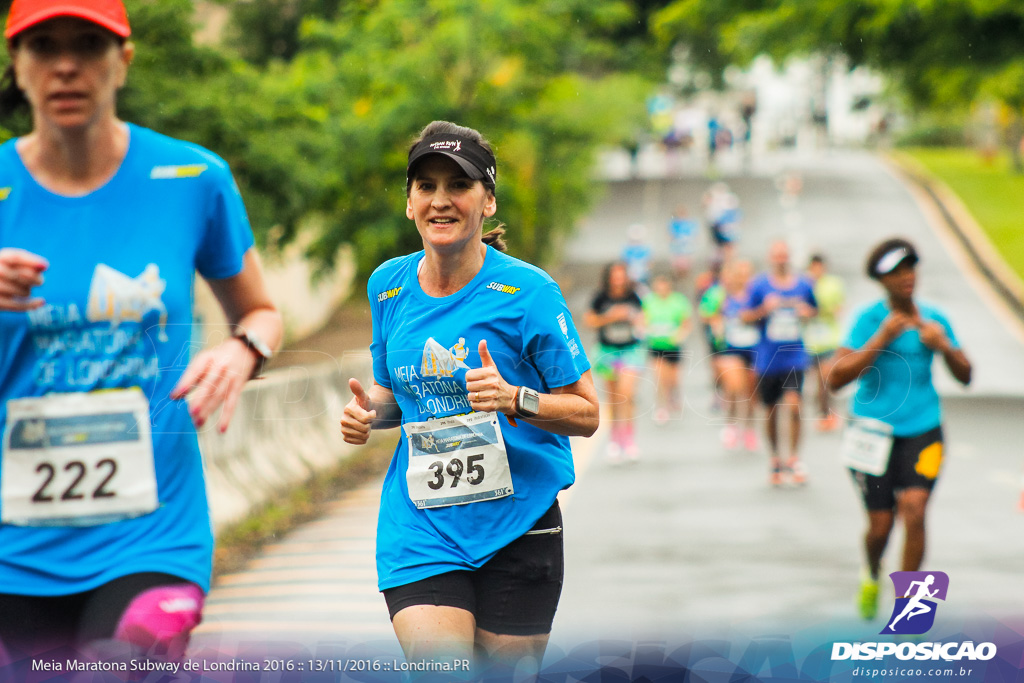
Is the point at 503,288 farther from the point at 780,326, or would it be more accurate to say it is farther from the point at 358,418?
the point at 780,326

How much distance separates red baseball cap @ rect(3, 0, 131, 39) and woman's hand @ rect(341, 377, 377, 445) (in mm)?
1016

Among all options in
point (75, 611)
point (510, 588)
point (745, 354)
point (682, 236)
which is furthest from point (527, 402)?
point (682, 236)

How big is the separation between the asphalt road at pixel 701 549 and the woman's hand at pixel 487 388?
136cm

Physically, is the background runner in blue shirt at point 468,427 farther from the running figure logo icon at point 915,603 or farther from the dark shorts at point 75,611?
the running figure logo icon at point 915,603

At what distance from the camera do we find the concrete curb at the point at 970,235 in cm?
2382

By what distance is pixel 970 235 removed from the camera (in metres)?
29.0

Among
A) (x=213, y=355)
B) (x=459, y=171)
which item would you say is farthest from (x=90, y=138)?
(x=459, y=171)

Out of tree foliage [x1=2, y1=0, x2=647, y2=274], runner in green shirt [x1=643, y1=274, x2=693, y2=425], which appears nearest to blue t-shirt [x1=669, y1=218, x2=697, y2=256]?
tree foliage [x1=2, y1=0, x2=647, y2=274]

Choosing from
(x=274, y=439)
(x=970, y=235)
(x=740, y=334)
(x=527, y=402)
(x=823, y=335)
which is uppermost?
(x=970, y=235)

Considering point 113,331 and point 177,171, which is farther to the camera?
point 177,171

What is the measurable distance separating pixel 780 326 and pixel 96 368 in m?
9.13

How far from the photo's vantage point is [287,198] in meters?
9.82

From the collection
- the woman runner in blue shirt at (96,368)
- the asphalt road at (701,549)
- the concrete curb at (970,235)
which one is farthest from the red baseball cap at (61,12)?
the concrete curb at (970,235)

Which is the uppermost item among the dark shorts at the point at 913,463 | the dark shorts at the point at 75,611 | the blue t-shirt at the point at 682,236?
the blue t-shirt at the point at 682,236
